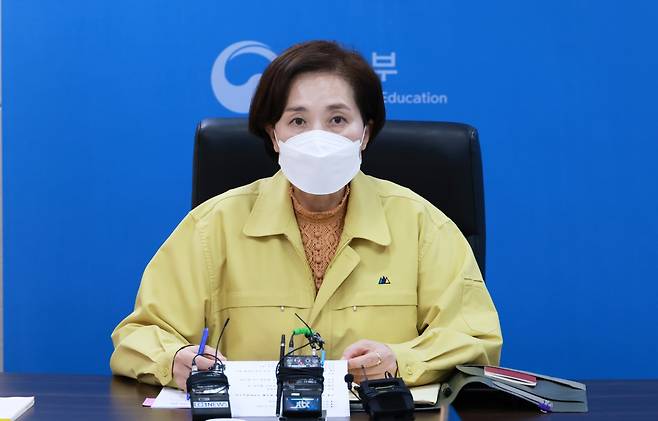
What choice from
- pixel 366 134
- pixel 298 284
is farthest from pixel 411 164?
pixel 298 284

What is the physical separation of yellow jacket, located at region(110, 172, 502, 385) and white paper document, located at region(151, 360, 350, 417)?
0.28 metres

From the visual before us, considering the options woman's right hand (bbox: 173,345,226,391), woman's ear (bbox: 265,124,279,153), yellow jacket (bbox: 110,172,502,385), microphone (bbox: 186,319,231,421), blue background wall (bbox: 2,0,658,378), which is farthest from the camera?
blue background wall (bbox: 2,0,658,378)

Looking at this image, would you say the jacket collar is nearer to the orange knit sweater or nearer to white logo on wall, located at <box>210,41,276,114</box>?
the orange knit sweater

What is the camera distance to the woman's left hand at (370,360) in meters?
1.75

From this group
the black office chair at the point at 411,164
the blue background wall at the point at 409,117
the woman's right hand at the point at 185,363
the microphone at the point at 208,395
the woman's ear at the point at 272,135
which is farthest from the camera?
the blue background wall at the point at 409,117

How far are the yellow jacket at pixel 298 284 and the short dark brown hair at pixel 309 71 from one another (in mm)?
175

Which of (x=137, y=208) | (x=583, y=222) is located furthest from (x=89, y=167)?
(x=583, y=222)

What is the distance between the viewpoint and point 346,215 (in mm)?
2082

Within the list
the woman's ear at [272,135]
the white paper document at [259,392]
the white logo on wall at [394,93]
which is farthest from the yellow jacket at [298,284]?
the white logo on wall at [394,93]

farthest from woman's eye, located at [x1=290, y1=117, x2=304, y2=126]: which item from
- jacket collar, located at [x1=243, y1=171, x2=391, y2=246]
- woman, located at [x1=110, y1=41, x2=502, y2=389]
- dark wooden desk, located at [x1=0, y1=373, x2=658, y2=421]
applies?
dark wooden desk, located at [x1=0, y1=373, x2=658, y2=421]

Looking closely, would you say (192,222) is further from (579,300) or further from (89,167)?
(579,300)

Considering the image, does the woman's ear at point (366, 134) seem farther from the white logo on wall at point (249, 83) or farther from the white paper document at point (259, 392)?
the white logo on wall at point (249, 83)

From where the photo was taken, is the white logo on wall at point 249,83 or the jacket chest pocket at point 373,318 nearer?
the jacket chest pocket at point 373,318

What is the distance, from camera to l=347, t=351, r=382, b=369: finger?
1.74 metres
